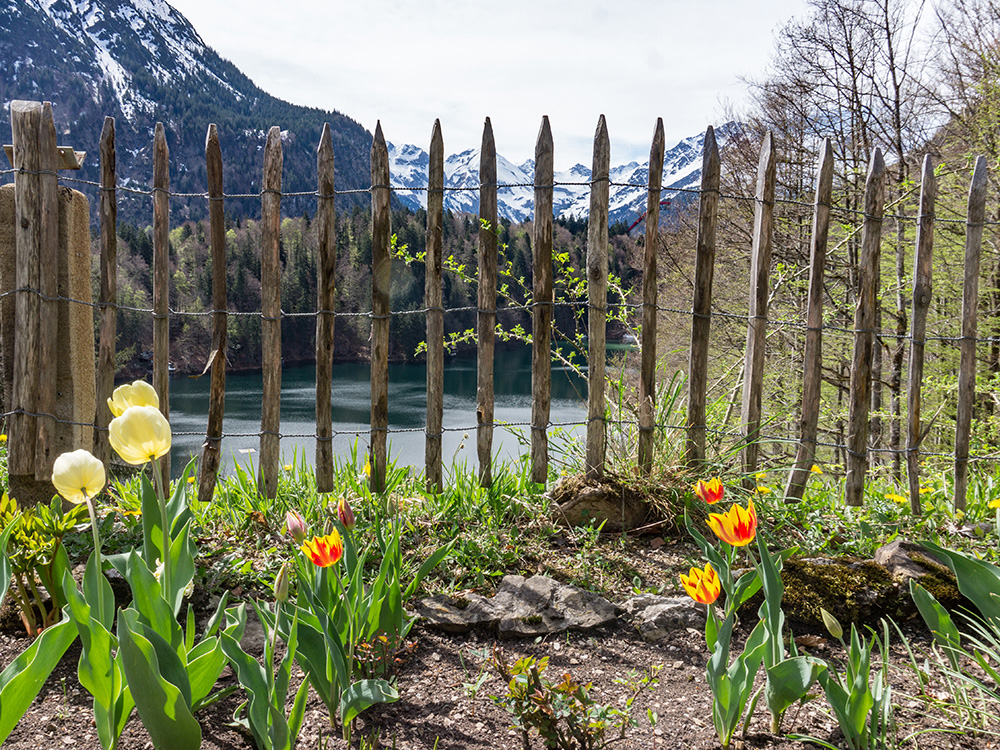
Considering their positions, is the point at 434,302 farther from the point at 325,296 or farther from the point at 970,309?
the point at 970,309

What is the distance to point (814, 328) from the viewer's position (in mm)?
2896

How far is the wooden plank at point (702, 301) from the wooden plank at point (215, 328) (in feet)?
7.00

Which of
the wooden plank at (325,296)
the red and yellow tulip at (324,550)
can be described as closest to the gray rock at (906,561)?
the red and yellow tulip at (324,550)

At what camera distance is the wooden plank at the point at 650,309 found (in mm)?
2830

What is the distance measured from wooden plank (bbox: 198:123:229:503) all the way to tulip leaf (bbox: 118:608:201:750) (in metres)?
1.74

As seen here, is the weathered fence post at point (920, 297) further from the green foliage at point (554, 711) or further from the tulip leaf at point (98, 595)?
the tulip leaf at point (98, 595)

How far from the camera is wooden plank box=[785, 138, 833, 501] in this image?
112 inches

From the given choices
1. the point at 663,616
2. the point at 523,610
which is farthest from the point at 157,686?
the point at 663,616

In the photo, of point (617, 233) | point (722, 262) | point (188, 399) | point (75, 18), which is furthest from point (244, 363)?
point (75, 18)

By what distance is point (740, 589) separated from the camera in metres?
1.69

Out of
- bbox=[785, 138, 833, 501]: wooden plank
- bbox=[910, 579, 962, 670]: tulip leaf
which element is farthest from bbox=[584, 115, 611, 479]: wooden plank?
bbox=[910, 579, 962, 670]: tulip leaf

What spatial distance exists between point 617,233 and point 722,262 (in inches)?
284

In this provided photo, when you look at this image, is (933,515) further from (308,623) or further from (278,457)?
(278,457)

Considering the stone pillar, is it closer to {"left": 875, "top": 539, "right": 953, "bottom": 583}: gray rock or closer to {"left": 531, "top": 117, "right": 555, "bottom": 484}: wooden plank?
A: {"left": 531, "top": 117, "right": 555, "bottom": 484}: wooden plank
